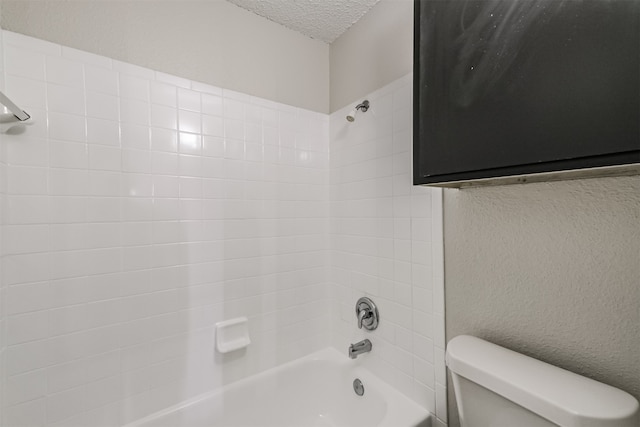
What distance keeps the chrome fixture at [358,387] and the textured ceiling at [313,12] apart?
197cm

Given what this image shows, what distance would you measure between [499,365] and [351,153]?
118 cm

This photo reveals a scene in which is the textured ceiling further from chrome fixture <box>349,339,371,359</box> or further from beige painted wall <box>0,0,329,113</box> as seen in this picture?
chrome fixture <box>349,339,371,359</box>

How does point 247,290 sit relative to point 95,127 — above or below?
below

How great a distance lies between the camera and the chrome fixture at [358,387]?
57.5 inches

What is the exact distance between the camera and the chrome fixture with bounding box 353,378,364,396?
1462 mm

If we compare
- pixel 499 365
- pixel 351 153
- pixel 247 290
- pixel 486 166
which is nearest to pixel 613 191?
pixel 486 166

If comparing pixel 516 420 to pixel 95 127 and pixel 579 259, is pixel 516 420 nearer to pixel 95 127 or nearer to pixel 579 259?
pixel 579 259

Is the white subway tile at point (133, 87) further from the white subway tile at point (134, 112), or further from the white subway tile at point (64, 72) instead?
the white subway tile at point (64, 72)

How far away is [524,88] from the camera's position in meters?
0.69

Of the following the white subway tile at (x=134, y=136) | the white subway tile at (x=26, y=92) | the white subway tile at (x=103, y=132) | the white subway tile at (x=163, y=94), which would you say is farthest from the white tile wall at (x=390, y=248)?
the white subway tile at (x=26, y=92)

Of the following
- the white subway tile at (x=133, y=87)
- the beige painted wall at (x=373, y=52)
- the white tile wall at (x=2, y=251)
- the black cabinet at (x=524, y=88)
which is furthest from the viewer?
the beige painted wall at (x=373, y=52)

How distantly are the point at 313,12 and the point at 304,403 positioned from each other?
2159 millimetres

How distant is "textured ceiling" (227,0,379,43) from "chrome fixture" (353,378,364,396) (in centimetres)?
197

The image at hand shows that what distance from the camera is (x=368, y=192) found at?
1.51m
